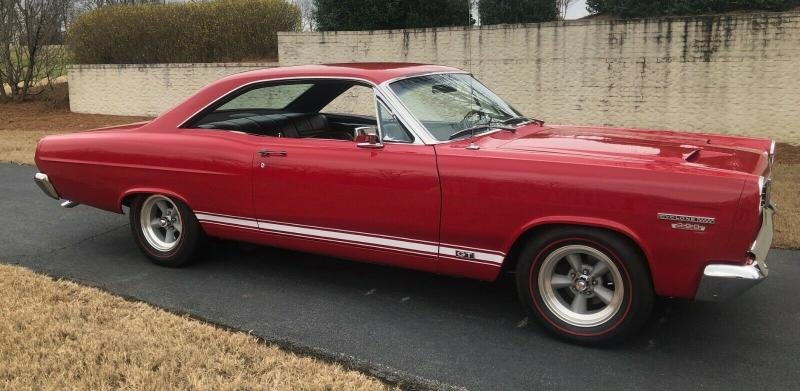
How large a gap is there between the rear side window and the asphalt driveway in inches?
48.8

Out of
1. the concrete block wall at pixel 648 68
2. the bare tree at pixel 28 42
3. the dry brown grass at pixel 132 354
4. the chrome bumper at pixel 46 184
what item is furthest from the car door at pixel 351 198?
the bare tree at pixel 28 42

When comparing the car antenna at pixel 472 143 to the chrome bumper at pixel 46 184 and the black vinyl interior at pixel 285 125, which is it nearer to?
the black vinyl interior at pixel 285 125

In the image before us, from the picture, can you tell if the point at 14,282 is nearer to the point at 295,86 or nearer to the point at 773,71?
the point at 295,86

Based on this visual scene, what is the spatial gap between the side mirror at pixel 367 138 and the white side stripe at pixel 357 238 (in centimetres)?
58

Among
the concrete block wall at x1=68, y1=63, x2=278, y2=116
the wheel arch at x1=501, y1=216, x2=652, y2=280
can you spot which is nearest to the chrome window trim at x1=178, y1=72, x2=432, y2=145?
the wheel arch at x1=501, y1=216, x2=652, y2=280

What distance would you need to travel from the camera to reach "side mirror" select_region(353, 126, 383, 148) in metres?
4.07

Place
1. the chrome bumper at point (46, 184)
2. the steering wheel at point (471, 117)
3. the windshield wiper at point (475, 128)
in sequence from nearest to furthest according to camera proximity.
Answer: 1. the windshield wiper at point (475, 128)
2. the steering wheel at point (471, 117)
3. the chrome bumper at point (46, 184)

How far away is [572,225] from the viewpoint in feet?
11.7

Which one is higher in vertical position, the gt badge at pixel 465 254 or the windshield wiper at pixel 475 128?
the windshield wiper at pixel 475 128

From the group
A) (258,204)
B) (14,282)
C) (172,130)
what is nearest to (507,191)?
(258,204)

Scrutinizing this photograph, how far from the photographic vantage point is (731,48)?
1002 cm

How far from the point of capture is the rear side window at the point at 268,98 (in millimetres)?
5077

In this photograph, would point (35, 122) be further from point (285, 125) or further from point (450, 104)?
point (450, 104)

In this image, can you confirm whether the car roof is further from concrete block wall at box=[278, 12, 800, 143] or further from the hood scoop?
concrete block wall at box=[278, 12, 800, 143]
